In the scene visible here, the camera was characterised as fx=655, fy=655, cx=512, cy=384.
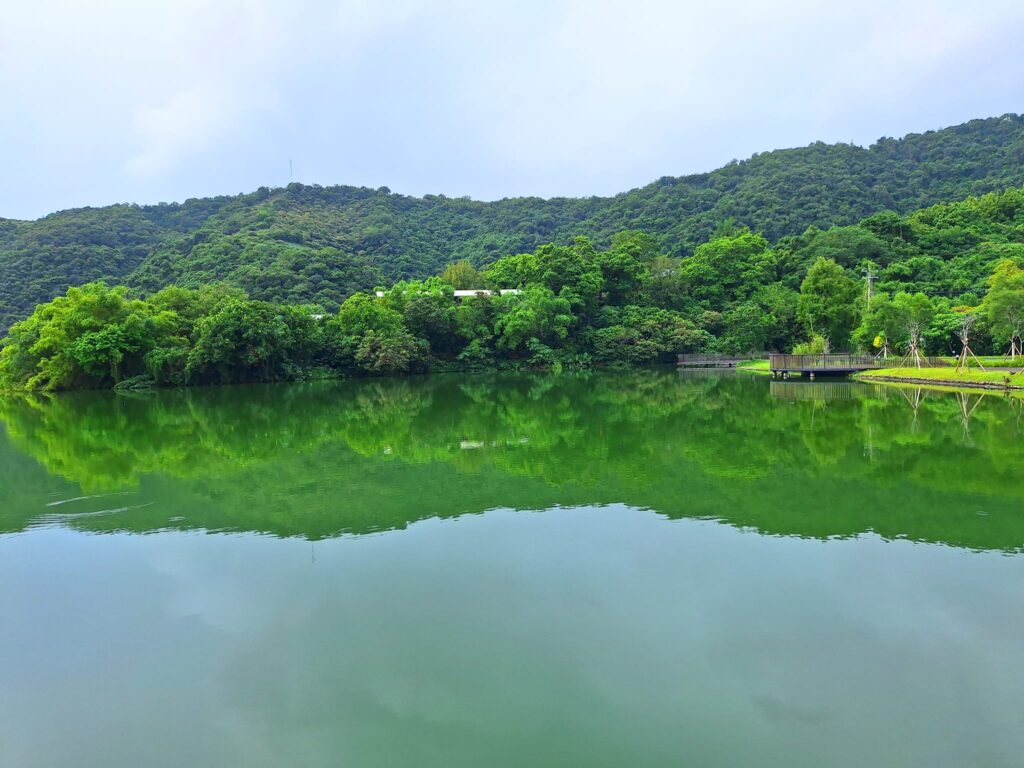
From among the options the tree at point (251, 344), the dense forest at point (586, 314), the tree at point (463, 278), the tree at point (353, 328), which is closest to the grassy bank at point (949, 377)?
the dense forest at point (586, 314)

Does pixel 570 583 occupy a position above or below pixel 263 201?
below

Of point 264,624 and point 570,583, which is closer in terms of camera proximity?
point 264,624

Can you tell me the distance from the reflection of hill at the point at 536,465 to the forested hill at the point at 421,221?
33826 millimetres

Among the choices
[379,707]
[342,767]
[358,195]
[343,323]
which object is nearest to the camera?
[342,767]

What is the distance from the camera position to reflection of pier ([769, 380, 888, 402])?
832 inches

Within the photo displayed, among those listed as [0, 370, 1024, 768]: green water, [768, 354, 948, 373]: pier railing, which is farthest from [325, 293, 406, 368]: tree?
[0, 370, 1024, 768]: green water

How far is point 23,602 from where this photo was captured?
593 centimetres

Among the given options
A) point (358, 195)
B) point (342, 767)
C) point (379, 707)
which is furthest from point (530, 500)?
point (358, 195)

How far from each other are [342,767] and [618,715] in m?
1.58

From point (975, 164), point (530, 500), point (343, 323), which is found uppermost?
point (975, 164)

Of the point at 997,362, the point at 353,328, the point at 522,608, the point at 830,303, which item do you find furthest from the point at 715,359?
the point at 522,608

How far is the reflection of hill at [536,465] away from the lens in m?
8.16

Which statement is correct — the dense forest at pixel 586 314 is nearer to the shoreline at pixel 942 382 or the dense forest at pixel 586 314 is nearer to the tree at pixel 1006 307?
the tree at pixel 1006 307

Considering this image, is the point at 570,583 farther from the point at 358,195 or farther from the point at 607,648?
the point at 358,195
